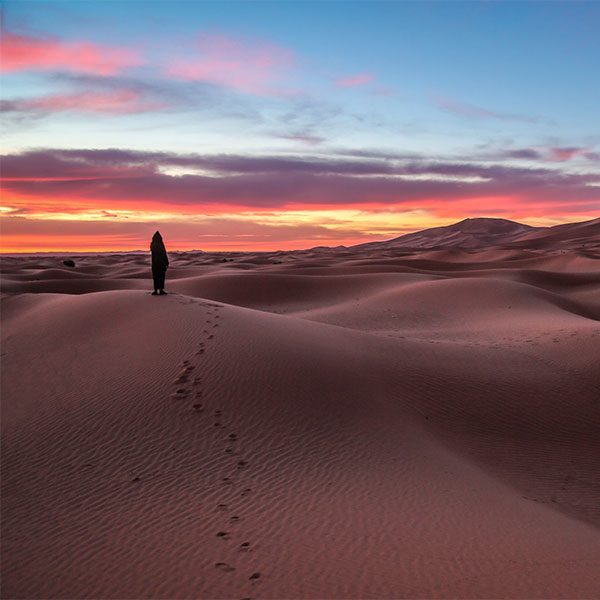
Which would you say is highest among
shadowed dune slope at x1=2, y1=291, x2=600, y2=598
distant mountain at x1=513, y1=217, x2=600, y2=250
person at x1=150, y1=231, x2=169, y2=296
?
distant mountain at x1=513, y1=217, x2=600, y2=250

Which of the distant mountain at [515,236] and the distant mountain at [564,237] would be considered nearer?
the distant mountain at [564,237]

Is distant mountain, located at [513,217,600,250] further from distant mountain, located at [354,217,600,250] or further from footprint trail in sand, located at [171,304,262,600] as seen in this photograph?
footprint trail in sand, located at [171,304,262,600]

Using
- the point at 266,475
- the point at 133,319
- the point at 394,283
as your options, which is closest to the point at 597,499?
the point at 266,475

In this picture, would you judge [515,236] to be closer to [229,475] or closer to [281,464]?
[281,464]

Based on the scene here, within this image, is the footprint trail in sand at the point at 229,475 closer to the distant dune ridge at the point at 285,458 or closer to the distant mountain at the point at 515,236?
the distant dune ridge at the point at 285,458

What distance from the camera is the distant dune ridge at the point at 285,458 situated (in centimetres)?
470

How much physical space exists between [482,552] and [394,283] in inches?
1136

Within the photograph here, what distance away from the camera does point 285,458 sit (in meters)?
7.36

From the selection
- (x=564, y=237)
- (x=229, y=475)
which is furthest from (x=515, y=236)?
(x=229, y=475)

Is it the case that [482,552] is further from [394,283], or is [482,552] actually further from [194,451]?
[394,283]

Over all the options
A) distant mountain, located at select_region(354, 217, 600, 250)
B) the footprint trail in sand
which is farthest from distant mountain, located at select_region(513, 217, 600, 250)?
the footprint trail in sand

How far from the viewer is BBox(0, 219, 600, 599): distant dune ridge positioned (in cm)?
470

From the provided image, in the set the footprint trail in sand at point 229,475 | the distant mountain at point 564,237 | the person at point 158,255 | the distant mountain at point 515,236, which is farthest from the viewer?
the distant mountain at point 515,236

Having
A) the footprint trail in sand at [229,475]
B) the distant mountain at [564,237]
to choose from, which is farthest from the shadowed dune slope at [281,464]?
the distant mountain at [564,237]
